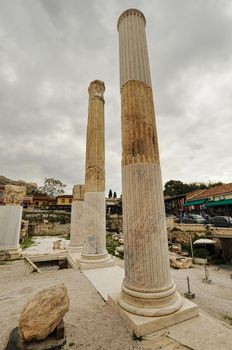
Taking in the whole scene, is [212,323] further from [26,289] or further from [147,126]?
[26,289]

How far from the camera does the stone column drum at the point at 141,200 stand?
3268 mm

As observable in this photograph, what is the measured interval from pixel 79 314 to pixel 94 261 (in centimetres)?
377

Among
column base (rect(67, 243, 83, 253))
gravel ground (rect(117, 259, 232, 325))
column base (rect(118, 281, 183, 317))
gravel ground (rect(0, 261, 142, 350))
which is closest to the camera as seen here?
gravel ground (rect(0, 261, 142, 350))

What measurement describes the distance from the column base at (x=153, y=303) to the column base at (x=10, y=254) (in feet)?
27.9

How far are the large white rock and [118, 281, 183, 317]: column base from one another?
3.79 feet

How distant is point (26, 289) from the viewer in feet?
17.4

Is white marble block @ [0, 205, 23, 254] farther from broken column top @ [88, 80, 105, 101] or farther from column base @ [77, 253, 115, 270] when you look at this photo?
broken column top @ [88, 80, 105, 101]

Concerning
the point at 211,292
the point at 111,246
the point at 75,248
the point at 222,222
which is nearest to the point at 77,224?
the point at 75,248

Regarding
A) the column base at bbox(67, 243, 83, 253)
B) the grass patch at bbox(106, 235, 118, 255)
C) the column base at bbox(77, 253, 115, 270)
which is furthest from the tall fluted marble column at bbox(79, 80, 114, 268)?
the grass patch at bbox(106, 235, 118, 255)

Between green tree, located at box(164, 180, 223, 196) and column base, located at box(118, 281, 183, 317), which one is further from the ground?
green tree, located at box(164, 180, 223, 196)

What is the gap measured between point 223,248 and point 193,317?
14.4m

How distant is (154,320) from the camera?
295cm

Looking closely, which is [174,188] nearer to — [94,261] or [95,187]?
[95,187]

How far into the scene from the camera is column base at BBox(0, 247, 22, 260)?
31.1 feet
